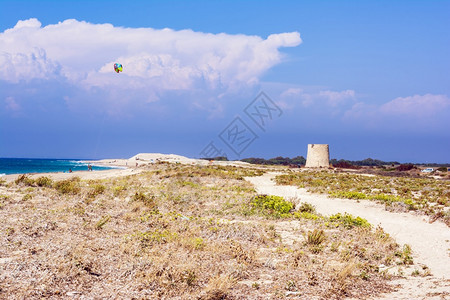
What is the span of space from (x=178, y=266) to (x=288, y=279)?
7.38ft

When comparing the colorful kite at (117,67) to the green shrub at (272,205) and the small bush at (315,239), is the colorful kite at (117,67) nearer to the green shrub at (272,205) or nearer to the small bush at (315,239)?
the green shrub at (272,205)

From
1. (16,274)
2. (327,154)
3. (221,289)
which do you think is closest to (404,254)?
(221,289)

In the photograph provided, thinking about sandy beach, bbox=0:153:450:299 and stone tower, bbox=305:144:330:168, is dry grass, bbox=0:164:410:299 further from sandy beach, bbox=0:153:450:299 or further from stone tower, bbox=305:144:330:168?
stone tower, bbox=305:144:330:168

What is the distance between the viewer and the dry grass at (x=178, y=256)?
6586mm

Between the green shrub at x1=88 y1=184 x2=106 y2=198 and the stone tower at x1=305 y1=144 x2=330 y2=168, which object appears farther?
the stone tower at x1=305 y1=144 x2=330 y2=168

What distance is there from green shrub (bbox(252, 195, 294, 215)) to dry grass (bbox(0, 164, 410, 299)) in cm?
69

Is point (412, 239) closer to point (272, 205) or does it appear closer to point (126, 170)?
point (272, 205)

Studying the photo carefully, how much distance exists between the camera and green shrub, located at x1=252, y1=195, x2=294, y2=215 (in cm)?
1494

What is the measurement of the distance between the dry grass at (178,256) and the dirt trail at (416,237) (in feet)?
1.97

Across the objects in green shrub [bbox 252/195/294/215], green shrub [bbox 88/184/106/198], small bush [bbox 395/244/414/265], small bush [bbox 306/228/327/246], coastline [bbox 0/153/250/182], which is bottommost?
small bush [bbox 395/244/414/265]

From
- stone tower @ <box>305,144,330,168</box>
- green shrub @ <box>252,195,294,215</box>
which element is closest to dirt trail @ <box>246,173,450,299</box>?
green shrub @ <box>252,195,294,215</box>

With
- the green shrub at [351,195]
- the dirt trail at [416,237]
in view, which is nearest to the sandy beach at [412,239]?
the dirt trail at [416,237]

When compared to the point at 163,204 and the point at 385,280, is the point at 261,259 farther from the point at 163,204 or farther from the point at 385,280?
the point at 163,204

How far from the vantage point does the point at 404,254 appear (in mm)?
9500
